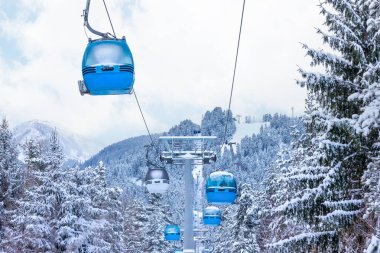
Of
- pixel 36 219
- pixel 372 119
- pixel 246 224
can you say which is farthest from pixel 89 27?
pixel 246 224

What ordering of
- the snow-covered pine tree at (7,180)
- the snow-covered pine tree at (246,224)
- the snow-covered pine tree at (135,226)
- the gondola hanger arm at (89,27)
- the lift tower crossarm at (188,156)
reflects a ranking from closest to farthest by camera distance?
1. the gondola hanger arm at (89,27)
2. the lift tower crossarm at (188,156)
3. the snow-covered pine tree at (7,180)
4. the snow-covered pine tree at (246,224)
5. the snow-covered pine tree at (135,226)

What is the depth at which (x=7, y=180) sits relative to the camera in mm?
29391

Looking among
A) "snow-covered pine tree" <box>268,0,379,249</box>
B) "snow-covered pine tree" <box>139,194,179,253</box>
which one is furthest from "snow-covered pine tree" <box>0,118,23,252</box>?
"snow-covered pine tree" <box>268,0,379,249</box>

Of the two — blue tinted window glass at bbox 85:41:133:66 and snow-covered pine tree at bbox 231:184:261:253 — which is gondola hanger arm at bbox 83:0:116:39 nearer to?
blue tinted window glass at bbox 85:41:133:66

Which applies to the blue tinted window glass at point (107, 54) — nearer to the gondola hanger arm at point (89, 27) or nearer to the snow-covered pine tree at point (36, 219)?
the gondola hanger arm at point (89, 27)

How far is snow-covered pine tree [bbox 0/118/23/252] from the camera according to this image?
27.4 metres

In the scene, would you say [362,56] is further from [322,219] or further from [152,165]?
[152,165]

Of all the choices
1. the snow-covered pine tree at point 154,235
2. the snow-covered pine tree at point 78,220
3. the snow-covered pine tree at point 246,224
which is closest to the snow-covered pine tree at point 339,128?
the snow-covered pine tree at point 78,220

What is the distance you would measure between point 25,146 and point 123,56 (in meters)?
26.1

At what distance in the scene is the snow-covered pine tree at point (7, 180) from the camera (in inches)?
1080

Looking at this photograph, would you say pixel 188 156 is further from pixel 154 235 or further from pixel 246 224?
pixel 154 235

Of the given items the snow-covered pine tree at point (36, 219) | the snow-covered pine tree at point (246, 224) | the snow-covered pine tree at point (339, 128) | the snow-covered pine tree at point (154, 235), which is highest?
the snow-covered pine tree at point (339, 128)

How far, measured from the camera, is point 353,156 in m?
11.4

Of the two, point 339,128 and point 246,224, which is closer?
point 339,128
